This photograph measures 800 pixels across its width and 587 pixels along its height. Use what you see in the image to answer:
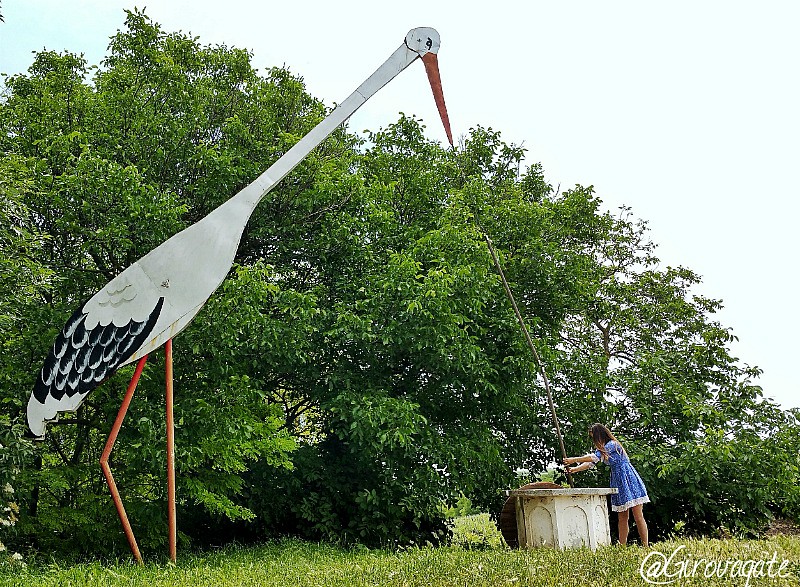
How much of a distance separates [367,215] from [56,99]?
4609mm

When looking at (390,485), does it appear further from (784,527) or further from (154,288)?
(784,527)

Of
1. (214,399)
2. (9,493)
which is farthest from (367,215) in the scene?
(9,493)

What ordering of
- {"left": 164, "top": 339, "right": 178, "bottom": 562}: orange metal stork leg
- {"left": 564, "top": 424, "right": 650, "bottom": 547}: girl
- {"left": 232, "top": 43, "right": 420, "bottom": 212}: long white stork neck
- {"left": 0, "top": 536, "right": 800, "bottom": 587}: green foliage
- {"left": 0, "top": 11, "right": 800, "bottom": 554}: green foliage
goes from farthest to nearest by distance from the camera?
{"left": 0, "top": 11, "right": 800, "bottom": 554}: green foliage < {"left": 564, "top": 424, "right": 650, "bottom": 547}: girl < {"left": 164, "top": 339, "right": 178, "bottom": 562}: orange metal stork leg < {"left": 232, "top": 43, "right": 420, "bottom": 212}: long white stork neck < {"left": 0, "top": 536, "right": 800, "bottom": 587}: green foliage

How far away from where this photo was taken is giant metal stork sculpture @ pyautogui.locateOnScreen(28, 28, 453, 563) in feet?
21.2

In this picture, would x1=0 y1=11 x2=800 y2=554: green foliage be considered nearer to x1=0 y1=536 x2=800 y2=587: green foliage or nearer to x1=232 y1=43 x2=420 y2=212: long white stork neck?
x1=0 y1=536 x2=800 y2=587: green foliage

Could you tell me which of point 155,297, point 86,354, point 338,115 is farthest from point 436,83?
point 86,354

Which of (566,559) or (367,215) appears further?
(367,215)

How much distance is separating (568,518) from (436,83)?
4308 mm

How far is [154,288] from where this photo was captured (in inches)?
257

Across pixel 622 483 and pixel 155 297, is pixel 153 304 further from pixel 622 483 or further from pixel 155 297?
pixel 622 483

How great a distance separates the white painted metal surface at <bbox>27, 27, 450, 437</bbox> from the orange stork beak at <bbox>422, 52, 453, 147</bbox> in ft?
3.24

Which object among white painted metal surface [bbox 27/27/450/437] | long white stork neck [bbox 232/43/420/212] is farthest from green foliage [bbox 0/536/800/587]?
long white stork neck [bbox 232/43/420/212]

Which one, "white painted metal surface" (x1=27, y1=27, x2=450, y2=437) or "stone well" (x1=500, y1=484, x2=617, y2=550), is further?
"stone well" (x1=500, y1=484, x2=617, y2=550)

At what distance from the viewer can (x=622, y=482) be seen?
7641mm
